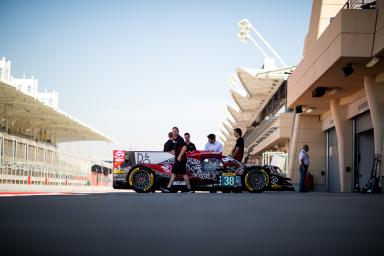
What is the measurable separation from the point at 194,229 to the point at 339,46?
12.8 meters

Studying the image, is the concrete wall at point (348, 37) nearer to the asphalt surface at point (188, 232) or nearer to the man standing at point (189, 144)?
the man standing at point (189, 144)

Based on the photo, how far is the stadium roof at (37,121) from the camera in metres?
35.4

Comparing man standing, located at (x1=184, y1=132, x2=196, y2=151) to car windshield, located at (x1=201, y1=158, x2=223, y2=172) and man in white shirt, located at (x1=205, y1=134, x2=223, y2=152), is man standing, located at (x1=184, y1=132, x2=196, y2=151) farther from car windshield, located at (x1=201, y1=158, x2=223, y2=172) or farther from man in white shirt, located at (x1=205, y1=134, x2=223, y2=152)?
car windshield, located at (x1=201, y1=158, x2=223, y2=172)

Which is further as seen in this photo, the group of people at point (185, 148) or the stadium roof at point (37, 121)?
the stadium roof at point (37, 121)

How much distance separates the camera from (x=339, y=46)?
16.5 metres

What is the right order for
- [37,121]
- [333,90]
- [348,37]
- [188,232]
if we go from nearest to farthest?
[188,232] → [348,37] → [333,90] → [37,121]

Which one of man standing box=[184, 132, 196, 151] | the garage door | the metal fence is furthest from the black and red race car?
the garage door

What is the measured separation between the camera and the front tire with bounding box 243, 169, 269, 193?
49.1 feet

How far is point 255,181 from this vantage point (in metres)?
15.0

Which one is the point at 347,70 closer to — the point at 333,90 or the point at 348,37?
the point at 348,37

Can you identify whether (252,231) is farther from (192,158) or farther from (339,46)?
(339,46)

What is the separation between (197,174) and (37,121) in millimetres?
34019

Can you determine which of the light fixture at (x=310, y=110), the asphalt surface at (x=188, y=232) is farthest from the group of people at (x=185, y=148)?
the light fixture at (x=310, y=110)

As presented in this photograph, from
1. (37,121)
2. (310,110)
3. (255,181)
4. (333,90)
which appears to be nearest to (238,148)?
(255,181)
